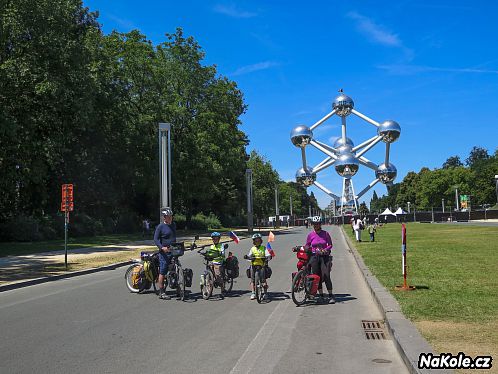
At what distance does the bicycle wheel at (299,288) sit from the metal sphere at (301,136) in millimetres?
79739

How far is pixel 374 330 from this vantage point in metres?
7.82

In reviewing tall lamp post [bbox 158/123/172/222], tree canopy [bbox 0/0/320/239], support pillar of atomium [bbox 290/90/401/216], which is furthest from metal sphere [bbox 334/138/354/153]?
tall lamp post [bbox 158/123/172/222]

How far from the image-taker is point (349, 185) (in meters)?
92.8

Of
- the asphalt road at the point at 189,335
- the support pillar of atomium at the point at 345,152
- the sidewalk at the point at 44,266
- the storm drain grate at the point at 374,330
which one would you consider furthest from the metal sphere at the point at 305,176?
the storm drain grate at the point at 374,330

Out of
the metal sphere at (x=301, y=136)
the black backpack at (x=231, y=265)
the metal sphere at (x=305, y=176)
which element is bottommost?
the black backpack at (x=231, y=265)

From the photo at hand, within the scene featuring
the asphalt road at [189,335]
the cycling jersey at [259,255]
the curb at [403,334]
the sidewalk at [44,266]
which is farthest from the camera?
the sidewalk at [44,266]

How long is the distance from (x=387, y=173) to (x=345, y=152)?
314 inches

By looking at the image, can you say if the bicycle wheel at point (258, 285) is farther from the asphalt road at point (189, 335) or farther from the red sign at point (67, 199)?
the red sign at point (67, 199)

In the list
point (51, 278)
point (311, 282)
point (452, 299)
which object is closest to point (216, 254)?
point (311, 282)

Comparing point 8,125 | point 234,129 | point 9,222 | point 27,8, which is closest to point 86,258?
point 8,125

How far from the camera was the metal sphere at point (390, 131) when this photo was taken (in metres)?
85.5

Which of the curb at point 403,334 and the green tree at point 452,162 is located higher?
the green tree at point 452,162

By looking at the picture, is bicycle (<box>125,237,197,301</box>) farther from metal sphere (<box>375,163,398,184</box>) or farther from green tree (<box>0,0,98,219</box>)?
metal sphere (<box>375,163,398,184</box>)

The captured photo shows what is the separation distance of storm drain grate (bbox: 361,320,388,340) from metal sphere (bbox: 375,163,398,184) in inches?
3261
